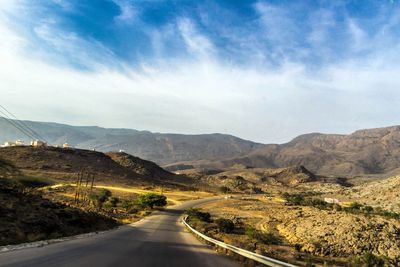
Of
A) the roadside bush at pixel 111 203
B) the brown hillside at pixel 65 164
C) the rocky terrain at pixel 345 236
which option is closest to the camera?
the rocky terrain at pixel 345 236

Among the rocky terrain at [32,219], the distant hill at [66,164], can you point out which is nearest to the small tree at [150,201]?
the distant hill at [66,164]

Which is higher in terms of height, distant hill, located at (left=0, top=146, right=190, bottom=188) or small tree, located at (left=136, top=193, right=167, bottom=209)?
distant hill, located at (left=0, top=146, right=190, bottom=188)

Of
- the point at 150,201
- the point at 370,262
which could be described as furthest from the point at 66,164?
the point at 370,262

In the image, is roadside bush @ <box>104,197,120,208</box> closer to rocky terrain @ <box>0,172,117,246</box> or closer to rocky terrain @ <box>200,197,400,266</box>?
rocky terrain @ <box>200,197,400,266</box>

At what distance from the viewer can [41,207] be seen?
23.2m

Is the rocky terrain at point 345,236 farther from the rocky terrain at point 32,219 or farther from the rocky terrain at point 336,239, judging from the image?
the rocky terrain at point 32,219

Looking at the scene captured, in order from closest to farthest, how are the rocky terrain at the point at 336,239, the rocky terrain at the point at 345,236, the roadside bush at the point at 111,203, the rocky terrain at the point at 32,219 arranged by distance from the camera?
the rocky terrain at the point at 32,219
the rocky terrain at the point at 336,239
the rocky terrain at the point at 345,236
the roadside bush at the point at 111,203

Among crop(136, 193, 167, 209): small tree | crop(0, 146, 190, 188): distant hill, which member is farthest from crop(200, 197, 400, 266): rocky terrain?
crop(0, 146, 190, 188): distant hill

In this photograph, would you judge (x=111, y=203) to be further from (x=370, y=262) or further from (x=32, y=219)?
(x=370, y=262)

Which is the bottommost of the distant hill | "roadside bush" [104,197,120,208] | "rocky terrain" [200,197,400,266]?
"roadside bush" [104,197,120,208]

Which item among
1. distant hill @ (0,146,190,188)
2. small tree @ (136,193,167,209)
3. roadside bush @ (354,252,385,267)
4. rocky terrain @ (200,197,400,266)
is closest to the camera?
roadside bush @ (354,252,385,267)

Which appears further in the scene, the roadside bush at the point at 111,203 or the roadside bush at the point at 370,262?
the roadside bush at the point at 111,203

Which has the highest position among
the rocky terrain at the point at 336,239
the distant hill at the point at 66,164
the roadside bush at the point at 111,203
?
the distant hill at the point at 66,164

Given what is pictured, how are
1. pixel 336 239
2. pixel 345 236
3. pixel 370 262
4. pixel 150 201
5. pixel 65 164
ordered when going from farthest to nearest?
pixel 65 164
pixel 150 201
pixel 345 236
pixel 336 239
pixel 370 262
